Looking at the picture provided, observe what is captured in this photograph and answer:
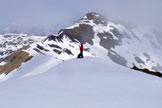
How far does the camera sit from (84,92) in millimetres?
13508

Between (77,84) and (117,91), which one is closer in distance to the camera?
(117,91)

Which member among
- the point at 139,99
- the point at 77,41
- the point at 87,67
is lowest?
the point at 139,99

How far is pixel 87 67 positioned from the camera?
21.2 meters

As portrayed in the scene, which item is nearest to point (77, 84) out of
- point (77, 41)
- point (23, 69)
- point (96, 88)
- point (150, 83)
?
point (96, 88)

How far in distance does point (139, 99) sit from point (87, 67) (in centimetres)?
915

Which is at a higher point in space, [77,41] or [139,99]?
[77,41]

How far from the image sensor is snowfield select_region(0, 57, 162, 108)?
37.5 feet

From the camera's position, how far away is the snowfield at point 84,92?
11.4m

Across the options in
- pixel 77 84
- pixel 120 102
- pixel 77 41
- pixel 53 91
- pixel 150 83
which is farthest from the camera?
pixel 77 41

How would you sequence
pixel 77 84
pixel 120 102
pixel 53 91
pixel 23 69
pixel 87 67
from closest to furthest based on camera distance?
pixel 120 102 < pixel 53 91 < pixel 77 84 < pixel 87 67 < pixel 23 69

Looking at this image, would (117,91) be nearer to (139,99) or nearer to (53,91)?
(139,99)

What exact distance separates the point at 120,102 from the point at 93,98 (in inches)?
56.9

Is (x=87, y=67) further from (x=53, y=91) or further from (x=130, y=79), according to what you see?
(x=53, y=91)

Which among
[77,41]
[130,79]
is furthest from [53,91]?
[77,41]
